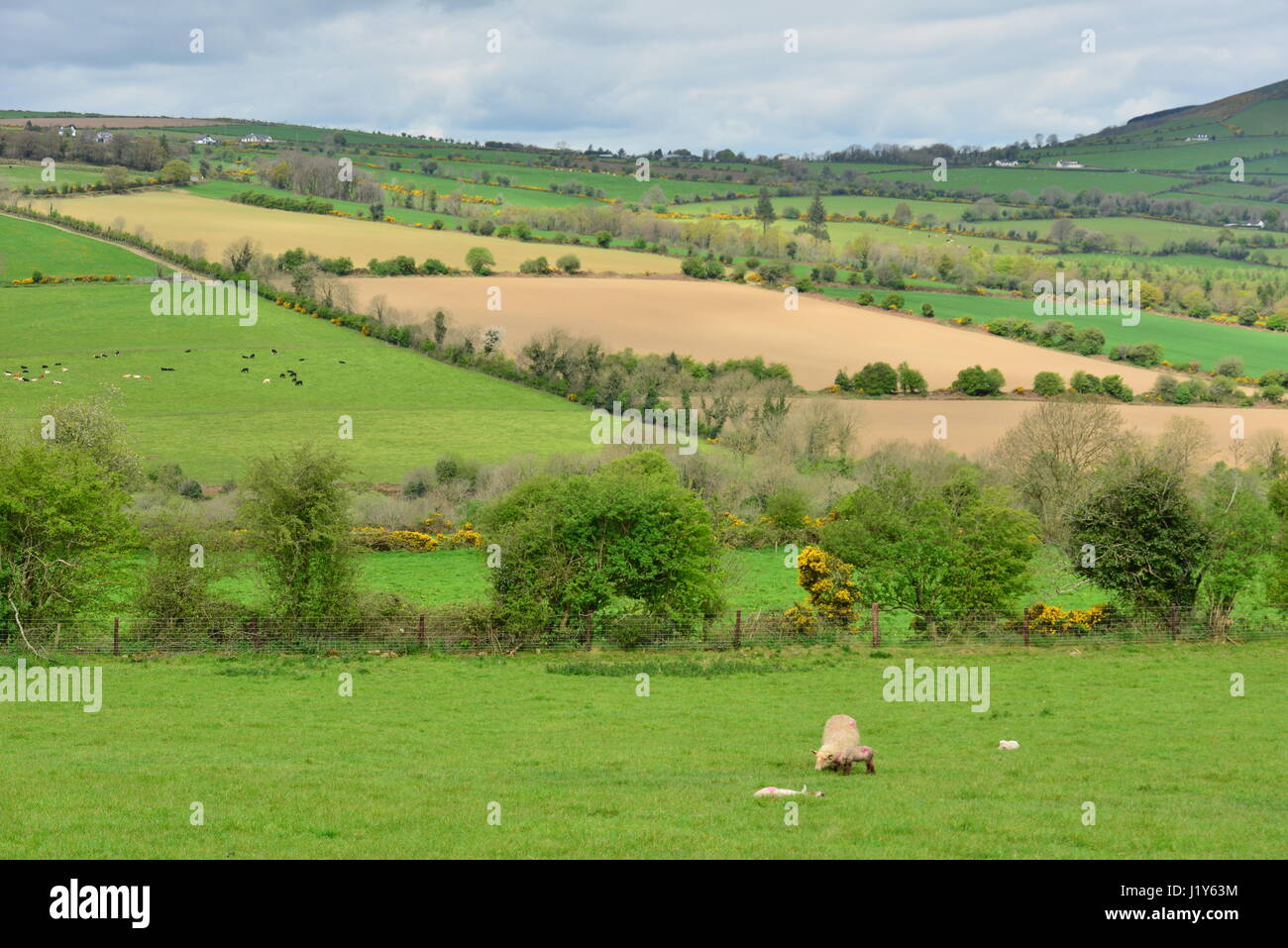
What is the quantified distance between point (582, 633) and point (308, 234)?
109m

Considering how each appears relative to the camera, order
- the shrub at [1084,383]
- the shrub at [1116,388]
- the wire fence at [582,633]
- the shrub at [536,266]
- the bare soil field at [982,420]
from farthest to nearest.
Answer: the shrub at [536,266], the shrub at [1084,383], the shrub at [1116,388], the bare soil field at [982,420], the wire fence at [582,633]

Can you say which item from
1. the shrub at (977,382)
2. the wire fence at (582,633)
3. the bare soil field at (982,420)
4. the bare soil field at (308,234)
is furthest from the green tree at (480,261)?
the wire fence at (582,633)

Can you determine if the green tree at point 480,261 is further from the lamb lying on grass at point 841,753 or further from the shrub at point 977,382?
the lamb lying on grass at point 841,753

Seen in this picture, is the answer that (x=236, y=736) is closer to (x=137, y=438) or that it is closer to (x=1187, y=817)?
(x=1187, y=817)

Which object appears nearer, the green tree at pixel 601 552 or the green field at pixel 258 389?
the green tree at pixel 601 552

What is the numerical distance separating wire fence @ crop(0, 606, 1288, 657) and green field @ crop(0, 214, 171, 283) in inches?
3454

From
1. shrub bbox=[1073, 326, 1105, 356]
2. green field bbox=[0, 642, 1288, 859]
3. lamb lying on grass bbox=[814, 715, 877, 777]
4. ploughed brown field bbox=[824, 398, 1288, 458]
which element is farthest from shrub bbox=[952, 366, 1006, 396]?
lamb lying on grass bbox=[814, 715, 877, 777]

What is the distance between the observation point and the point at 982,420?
91188 millimetres

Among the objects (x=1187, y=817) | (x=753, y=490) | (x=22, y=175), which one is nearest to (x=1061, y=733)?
(x=1187, y=817)

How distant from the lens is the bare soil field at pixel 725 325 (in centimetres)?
10456

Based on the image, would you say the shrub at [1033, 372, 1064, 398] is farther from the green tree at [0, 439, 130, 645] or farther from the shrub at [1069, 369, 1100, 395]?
the green tree at [0, 439, 130, 645]

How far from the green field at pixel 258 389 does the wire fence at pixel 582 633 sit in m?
39.9

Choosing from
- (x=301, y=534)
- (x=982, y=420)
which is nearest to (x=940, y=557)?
(x=301, y=534)
